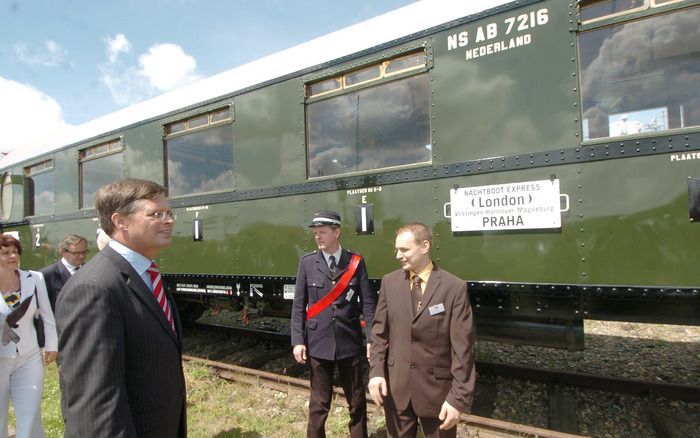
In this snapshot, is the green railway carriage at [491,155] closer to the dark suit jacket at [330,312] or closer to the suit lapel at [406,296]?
the dark suit jacket at [330,312]

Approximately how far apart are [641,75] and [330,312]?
105 inches

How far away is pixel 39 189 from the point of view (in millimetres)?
7195

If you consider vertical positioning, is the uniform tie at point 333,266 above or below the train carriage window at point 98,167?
below

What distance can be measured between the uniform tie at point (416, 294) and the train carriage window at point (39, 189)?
677 centimetres

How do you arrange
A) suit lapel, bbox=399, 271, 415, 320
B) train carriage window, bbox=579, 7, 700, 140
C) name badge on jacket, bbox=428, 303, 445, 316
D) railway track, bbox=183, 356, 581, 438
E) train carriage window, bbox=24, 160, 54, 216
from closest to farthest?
name badge on jacket, bbox=428, 303, 445, 316, suit lapel, bbox=399, 271, 415, 320, train carriage window, bbox=579, 7, 700, 140, railway track, bbox=183, 356, 581, 438, train carriage window, bbox=24, 160, 54, 216

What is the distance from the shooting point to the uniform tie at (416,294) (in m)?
2.44

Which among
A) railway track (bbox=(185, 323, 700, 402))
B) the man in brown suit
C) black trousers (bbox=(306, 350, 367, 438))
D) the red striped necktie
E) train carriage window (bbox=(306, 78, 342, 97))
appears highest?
train carriage window (bbox=(306, 78, 342, 97))

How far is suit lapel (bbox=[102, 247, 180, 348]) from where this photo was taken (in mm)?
1529

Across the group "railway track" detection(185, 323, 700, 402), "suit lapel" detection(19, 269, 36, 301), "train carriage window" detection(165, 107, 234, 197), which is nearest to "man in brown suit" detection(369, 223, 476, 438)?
"railway track" detection(185, 323, 700, 402)

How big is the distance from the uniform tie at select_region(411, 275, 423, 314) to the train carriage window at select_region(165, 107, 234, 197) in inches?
116

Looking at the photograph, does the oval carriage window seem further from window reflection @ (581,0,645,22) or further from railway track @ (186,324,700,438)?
window reflection @ (581,0,645,22)

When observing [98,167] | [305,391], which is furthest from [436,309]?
[98,167]

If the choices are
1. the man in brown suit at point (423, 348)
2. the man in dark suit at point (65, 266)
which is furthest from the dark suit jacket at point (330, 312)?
the man in dark suit at point (65, 266)

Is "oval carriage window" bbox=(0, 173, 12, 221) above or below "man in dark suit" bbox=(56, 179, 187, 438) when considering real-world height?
above
